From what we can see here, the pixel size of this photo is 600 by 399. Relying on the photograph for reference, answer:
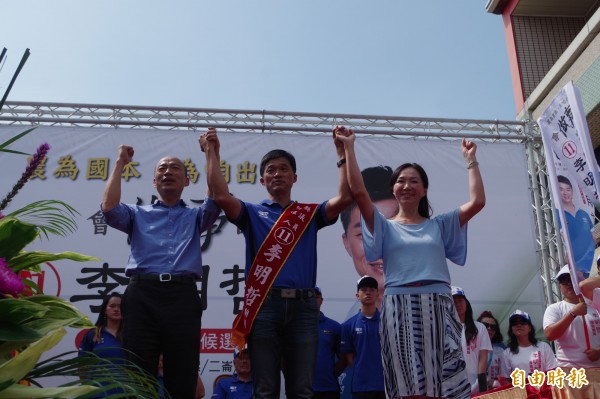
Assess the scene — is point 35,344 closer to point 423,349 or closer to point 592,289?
point 423,349

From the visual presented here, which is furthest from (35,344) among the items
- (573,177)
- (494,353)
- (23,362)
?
(494,353)

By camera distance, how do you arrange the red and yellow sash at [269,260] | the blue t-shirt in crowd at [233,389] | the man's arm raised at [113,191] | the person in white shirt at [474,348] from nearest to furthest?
the red and yellow sash at [269,260]
the man's arm raised at [113,191]
the blue t-shirt in crowd at [233,389]
the person in white shirt at [474,348]

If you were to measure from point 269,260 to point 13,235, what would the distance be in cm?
136

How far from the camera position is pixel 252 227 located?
2506 millimetres

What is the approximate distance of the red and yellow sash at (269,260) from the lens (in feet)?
7.47

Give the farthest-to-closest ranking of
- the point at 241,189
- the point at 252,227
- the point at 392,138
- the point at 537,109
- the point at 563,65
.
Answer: the point at 537,109 → the point at 563,65 → the point at 392,138 → the point at 241,189 → the point at 252,227

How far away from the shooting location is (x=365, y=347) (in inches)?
161

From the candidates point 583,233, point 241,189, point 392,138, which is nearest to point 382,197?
point 392,138

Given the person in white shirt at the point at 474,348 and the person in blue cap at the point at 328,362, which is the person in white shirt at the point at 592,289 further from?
the person in blue cap at the point at 328,362

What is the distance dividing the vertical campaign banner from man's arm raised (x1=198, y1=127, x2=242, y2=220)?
2.27m

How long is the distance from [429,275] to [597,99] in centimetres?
559

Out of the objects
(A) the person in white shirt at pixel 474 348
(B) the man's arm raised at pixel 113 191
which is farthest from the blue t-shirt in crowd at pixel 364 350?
(B) the man's arm raised at pixel 113 191

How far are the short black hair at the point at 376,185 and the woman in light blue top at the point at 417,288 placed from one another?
2852mm

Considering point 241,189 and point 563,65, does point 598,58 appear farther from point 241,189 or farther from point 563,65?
point 241,189
